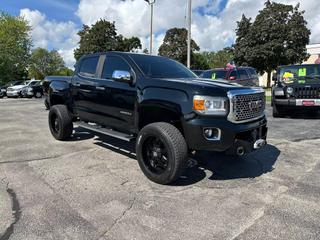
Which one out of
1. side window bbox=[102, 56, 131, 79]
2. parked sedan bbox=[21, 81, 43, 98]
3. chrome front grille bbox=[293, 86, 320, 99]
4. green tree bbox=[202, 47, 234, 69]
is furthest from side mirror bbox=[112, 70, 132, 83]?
green tree bbox=[202, 47, 234, 69]

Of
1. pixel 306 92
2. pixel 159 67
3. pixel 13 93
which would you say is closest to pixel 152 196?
pixel 159 67

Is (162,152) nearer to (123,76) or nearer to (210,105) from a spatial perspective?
(210,105)

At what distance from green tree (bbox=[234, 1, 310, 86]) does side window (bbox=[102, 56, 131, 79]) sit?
35547 millimetres

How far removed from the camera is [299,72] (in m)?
11.2

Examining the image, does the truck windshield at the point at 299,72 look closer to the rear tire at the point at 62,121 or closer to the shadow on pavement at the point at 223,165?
the shadow on pavement at the point at 223,165

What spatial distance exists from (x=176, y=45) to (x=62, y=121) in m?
57.6

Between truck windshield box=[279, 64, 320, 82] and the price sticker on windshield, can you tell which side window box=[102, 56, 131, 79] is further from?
the price sticker on windshield

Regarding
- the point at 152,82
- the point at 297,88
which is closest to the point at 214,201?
the point at 152,82

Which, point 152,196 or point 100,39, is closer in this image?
point 152,196

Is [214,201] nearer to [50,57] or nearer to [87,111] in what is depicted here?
[87,111]

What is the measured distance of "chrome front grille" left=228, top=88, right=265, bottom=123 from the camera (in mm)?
4547

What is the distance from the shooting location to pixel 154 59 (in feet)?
19.8

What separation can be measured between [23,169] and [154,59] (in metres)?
2.92

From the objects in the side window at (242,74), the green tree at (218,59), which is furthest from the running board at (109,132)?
the green tree at (218,59)
